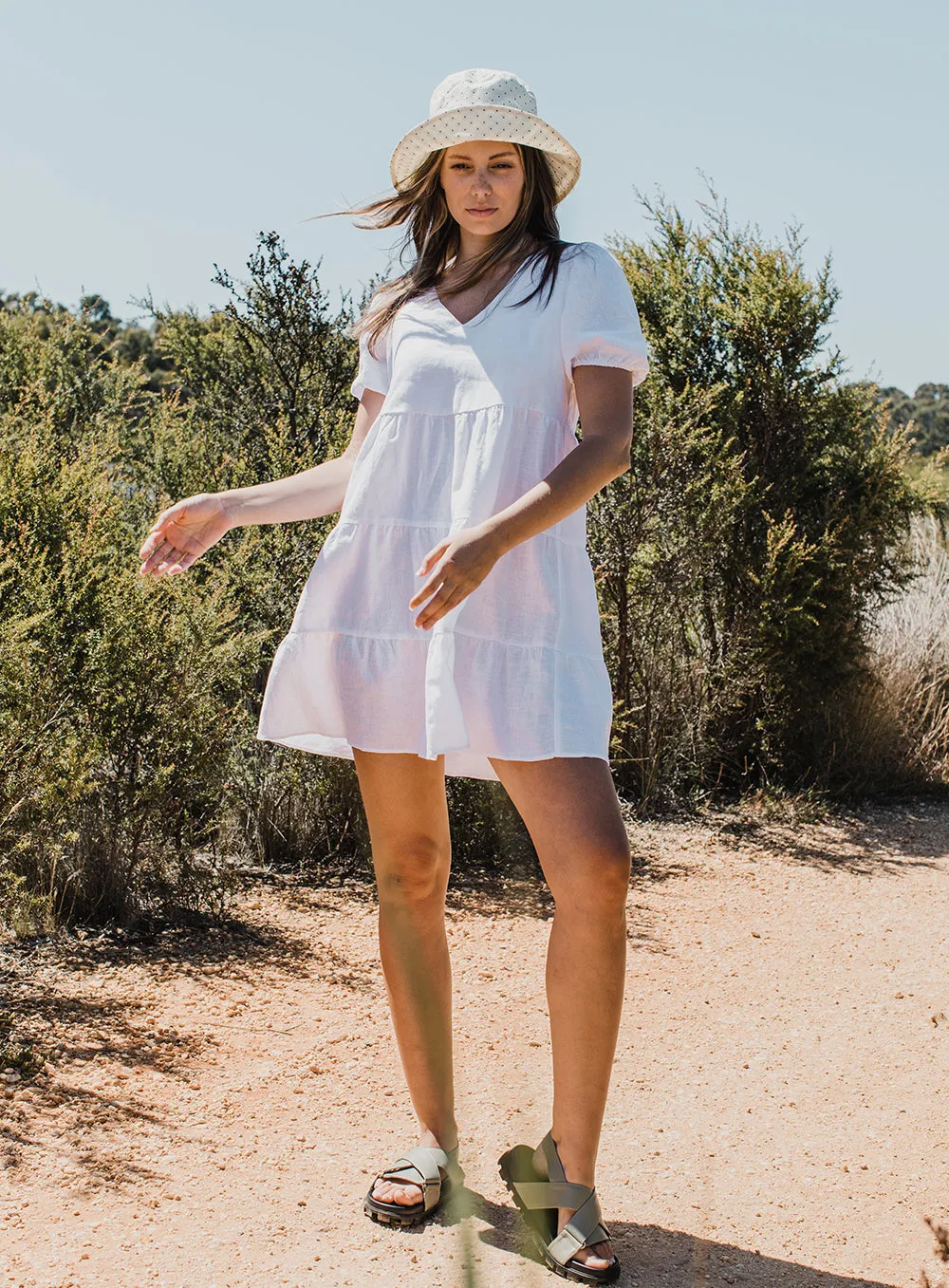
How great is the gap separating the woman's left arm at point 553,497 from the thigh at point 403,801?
1.32 feet

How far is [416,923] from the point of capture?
2316 mm

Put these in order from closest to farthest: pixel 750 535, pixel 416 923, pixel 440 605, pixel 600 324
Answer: pixel 440 605 < pixel 600 324 < pixel 416 923 < pixel 750 535

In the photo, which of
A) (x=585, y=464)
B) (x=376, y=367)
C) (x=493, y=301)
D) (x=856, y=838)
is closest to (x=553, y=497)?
(x=585, y=464)

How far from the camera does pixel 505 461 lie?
215cm

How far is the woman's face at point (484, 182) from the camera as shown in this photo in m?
2.24

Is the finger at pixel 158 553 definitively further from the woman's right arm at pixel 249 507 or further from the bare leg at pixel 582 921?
the bare leg at pixel 582 921

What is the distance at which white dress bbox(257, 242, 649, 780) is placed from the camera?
82.5 inches

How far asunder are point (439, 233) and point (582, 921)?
51.1 inches

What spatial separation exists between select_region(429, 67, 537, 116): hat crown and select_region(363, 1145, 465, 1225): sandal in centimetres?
187

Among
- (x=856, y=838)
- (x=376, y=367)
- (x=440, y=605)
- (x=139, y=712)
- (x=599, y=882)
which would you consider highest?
(x=376, y=367)

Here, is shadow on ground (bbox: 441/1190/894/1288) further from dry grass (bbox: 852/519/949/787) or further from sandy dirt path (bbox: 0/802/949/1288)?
dry grass (bbox: 852/519/949/787)

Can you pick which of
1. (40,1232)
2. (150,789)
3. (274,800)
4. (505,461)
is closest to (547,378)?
(505,461)

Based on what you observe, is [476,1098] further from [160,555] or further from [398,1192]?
[160,555]

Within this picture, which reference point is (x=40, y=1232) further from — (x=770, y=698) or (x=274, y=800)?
(x=770, y=698)
